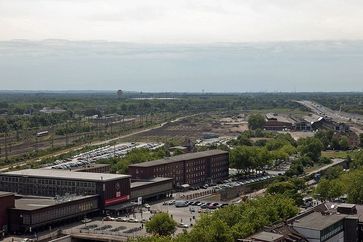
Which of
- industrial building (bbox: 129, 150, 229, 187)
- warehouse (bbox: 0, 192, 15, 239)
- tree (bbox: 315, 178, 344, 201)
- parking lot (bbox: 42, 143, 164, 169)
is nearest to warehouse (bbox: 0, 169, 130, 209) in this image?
warehouse (bbox: 0, 192, 15, 239)

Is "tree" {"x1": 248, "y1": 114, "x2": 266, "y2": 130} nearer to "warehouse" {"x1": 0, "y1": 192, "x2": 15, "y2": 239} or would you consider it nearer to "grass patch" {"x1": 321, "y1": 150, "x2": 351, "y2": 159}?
"grass patch" {"x1": 321, "y1": 150, "x2": 351, "y2": 159}

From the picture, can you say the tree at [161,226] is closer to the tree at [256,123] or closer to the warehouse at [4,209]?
the warehouse at [4,209]

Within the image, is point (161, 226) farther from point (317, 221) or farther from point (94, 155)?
point (94, 155)

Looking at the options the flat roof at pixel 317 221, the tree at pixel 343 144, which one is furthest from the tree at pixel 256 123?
the flat roof at pixel 317 221

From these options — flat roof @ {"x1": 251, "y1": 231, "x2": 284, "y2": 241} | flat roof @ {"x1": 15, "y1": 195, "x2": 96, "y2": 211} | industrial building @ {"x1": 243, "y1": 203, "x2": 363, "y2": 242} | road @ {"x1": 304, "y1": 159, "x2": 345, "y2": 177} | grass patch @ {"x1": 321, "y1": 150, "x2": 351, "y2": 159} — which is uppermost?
flat roof @ {"x1": 251, "y1": 231, "x2": 284, "y2": 241}

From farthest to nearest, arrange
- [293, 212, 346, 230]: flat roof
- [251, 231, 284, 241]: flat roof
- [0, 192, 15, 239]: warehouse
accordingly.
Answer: [0, 192, 15, 239]: warehouse
[293, 212, 346, 230]: flat roof
[251, 231, 284, 241]: flat roof

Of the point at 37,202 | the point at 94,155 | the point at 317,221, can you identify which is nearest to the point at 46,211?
the point at 37,202
